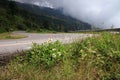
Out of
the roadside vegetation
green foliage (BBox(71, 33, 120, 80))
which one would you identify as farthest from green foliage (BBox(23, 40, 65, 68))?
green foliage (BBox(71, 33, 120, 80))

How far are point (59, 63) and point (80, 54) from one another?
0.93 meters

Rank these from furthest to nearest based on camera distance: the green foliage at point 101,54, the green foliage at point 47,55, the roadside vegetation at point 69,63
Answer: the green foliage at point 47,55 → the green foliage at point 101,54 → the roadside vegetation at point 69,63

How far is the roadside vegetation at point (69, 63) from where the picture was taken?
612 cm

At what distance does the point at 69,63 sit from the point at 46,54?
32.8 inches

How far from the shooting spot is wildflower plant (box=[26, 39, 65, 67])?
7.12m

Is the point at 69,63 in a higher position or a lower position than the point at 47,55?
lower

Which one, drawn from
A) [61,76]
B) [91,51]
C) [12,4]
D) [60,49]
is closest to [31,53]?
[60,49]

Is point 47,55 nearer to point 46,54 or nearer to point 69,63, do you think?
point 46,54

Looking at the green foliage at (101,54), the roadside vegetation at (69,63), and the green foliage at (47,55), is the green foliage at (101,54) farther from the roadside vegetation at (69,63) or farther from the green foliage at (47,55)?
the green foliage at (47,55)

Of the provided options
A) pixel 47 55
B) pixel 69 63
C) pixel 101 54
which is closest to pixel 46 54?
pixel 47 55

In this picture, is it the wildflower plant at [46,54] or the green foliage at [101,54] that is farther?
the wildflower plant at [46,54]

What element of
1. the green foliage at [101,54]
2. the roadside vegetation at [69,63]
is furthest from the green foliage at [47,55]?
the green foliage at [101,54]

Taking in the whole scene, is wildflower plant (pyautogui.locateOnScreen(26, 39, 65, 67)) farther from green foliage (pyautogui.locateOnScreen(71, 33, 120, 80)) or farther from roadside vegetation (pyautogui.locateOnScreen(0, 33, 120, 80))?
green foliage (pyautogui.locateOnScreen(71, 33, 120, 80))

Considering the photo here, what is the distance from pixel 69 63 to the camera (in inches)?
271
